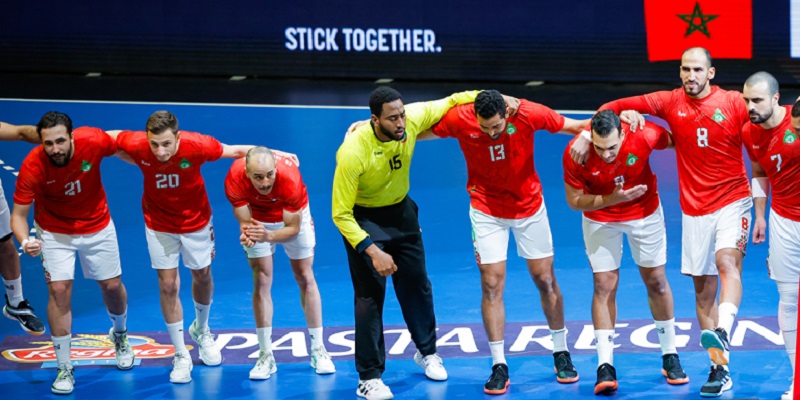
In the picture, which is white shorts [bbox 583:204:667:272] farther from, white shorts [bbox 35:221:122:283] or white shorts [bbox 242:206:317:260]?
white shorts [bbox 35:221:122:283]

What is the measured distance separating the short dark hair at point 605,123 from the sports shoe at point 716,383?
75.0 inches

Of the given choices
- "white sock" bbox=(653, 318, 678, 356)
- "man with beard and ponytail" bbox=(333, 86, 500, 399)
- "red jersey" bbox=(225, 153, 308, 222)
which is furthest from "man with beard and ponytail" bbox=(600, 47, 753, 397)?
"red jersey" bbox=(225, 153, 308, 222)

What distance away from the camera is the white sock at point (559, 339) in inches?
352

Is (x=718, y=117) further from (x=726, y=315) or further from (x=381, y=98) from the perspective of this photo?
(x=381, y=98)

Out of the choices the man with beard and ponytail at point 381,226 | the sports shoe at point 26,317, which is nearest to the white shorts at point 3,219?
the sports shoe at point 26,317

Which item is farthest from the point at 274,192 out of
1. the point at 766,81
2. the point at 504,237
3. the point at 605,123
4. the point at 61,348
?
the point at 766,81

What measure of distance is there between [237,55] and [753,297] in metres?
10.3

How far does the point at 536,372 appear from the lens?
356 inches

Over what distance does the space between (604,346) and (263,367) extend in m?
2.69

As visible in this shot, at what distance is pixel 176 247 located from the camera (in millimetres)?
9211

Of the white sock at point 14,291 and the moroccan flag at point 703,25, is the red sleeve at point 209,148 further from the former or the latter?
the moroccan flag at point 703,25

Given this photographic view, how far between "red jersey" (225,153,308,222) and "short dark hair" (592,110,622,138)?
2334 mm

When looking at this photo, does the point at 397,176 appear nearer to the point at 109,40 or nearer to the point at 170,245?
the point at 170,245

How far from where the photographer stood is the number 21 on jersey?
8695 millimetres
